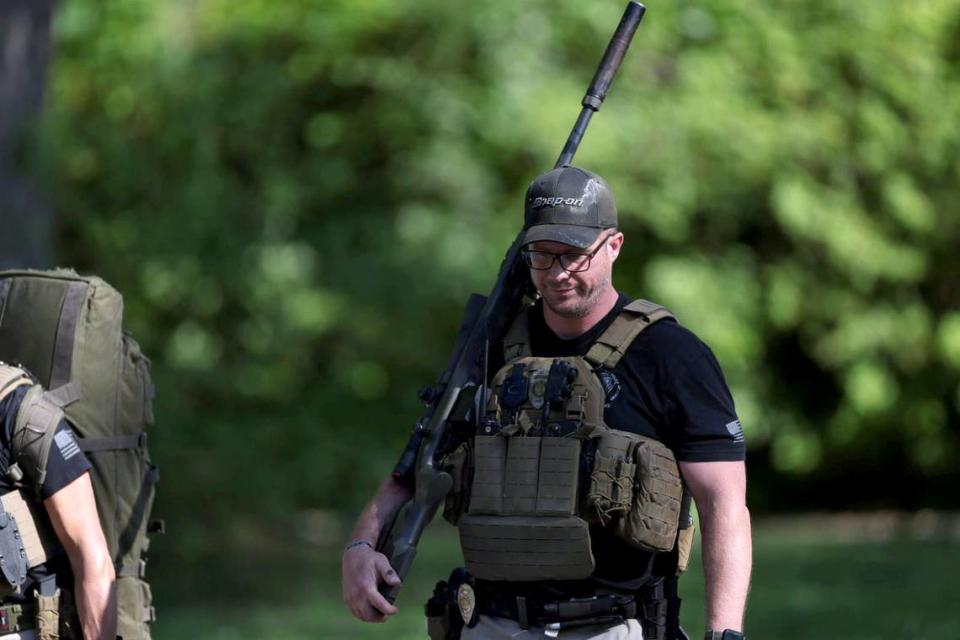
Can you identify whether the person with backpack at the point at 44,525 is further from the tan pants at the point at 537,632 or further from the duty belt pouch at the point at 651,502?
the duty belt pouch at the point at 651,502

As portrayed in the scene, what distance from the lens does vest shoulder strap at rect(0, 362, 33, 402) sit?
4074 mm

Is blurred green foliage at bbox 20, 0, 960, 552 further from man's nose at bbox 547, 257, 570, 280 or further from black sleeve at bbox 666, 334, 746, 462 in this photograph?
black sleeve at bbox 666, 334, 746, 462

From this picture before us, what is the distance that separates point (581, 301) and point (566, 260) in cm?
10

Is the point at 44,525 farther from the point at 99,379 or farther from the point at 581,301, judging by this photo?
the point at 581,301

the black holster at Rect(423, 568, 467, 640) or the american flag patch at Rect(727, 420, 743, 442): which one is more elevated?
the american flag patch at Rect(727, 420, 743, 442)

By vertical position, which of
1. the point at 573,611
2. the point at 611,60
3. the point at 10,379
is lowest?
the point at 573,611

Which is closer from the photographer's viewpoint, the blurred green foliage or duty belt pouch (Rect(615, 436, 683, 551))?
duty belt pouch (Rect(615, 436, 683, 551))

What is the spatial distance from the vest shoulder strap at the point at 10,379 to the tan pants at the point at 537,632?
1.28m

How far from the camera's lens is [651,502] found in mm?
3674

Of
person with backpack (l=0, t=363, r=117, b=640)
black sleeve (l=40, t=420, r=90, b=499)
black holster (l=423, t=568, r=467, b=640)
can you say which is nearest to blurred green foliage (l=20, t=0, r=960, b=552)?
person with backpack (l=0, t=363, r=117, b=640)

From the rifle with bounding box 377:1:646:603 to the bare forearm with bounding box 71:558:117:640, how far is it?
2.30 ft

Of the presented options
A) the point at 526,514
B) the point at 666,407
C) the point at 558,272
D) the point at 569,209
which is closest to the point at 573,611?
the point at 526,514

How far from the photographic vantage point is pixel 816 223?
15688 mm

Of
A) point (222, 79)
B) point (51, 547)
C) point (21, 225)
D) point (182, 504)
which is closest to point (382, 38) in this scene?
point (222, 79)
